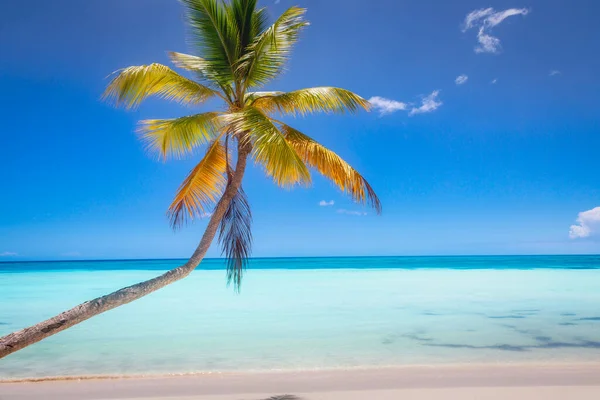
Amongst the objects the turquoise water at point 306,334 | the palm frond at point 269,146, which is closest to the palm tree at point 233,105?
the palm frond at point 269,146

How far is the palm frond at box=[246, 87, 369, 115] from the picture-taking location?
18.8ft

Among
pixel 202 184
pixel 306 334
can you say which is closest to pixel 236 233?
pixel 202 184

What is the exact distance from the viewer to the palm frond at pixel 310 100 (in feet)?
18.8

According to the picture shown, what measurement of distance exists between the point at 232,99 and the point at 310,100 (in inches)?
36.5

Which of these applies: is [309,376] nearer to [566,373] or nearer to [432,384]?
[432,384]

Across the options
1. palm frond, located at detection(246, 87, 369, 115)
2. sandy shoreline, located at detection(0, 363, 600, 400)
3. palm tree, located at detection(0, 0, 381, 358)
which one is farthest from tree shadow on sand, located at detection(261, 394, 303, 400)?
palm frond, located at detection(246, 87, 369, 115)

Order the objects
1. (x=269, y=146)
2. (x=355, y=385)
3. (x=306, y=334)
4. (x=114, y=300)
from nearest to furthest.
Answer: (x=114, y=300) → (x=269, y=146) → (x=355, y=385) → (x=306, y=334)

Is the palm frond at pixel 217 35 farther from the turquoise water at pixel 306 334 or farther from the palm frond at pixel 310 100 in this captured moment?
the turquoise water at pixel 306 334

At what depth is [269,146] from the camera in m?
4.58

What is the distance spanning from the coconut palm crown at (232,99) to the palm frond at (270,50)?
0.01 meters

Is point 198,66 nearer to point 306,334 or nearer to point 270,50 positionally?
point 270,50

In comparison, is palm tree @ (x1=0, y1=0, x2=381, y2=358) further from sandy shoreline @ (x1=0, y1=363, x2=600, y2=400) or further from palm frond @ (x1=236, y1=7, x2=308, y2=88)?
sandy shoreline @ (x1=0, y1=363, x2=600, y2=400)

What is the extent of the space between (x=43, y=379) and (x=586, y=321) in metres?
11.7

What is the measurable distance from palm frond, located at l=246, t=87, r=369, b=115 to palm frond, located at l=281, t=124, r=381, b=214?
0.45m
